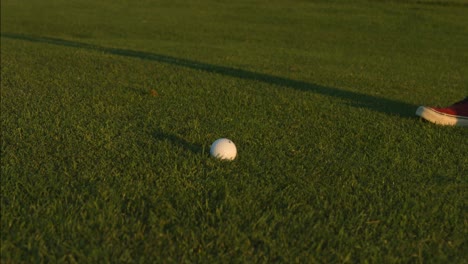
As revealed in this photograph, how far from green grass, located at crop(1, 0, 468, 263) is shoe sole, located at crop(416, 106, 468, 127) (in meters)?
0.11

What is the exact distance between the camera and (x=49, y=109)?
14.4 feet

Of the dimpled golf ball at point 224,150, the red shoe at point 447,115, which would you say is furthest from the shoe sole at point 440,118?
the dimpled golf ball at point 224,150

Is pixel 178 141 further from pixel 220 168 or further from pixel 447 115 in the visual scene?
pixel 447 115

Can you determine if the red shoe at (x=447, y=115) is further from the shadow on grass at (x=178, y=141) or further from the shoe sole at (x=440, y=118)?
the shadow on grass at (x=178, y=141)

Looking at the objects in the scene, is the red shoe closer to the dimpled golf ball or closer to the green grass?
the green grass

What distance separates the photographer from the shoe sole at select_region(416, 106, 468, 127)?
14.6ft

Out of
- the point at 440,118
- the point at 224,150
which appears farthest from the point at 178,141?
the point at 440,118

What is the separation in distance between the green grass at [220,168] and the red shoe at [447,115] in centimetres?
11

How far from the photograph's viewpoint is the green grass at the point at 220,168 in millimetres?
2215

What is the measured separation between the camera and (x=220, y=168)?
10.1 feet

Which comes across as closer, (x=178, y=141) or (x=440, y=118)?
(x=178, y=141)

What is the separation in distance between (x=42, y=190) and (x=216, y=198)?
36.8 inches

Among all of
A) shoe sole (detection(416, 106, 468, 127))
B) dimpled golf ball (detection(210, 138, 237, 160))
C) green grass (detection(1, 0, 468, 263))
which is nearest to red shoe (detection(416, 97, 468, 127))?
shoe sole (detection(416, 106, 468, 127))

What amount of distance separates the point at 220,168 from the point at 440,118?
2.42 meters
